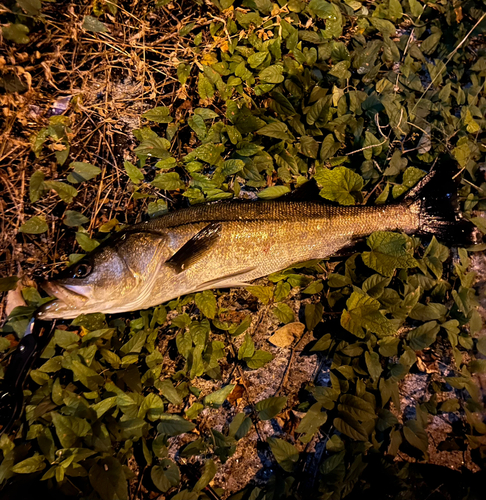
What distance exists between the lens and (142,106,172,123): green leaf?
137 inches

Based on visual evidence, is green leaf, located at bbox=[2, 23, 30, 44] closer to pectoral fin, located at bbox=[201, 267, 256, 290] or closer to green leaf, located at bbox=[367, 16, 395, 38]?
pectoral fin, located at bbox=[201, 267, 256, 290]

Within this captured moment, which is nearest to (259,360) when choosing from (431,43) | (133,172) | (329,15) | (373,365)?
(373,365)

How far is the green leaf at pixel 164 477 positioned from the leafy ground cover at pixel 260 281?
2 centimetres

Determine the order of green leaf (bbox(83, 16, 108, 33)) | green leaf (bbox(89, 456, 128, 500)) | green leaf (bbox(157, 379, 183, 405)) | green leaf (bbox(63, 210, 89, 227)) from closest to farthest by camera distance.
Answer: green leaf (bbox(89, 456, 128, 500)) → green leaf (bbox(157, 379, 183, 405)) → green leaf (bbox(63, 210, 89, 227)) → green leaf (bbox(83, 16, 108, 33))

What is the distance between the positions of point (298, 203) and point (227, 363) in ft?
5.77

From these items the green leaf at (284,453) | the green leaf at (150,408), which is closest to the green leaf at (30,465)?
the green leaf at (150,408)

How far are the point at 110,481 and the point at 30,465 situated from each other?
0.65 metres

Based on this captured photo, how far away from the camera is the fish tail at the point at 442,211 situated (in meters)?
3.35

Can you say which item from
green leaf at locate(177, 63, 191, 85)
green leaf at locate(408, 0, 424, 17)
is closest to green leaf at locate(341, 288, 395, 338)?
green leaf at locate(177, 63, 191, 85)

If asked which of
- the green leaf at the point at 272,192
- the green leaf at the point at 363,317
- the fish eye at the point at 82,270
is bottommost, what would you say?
the green leaf at the point at 363,317

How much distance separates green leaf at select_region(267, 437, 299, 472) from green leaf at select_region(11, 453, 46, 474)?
1.82 meters

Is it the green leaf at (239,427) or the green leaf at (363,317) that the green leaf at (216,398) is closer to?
the green leaf at (239,427)

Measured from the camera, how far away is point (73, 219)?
3.38 meters

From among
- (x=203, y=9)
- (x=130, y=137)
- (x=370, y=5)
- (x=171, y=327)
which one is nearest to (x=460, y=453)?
(x=171, y=327)
